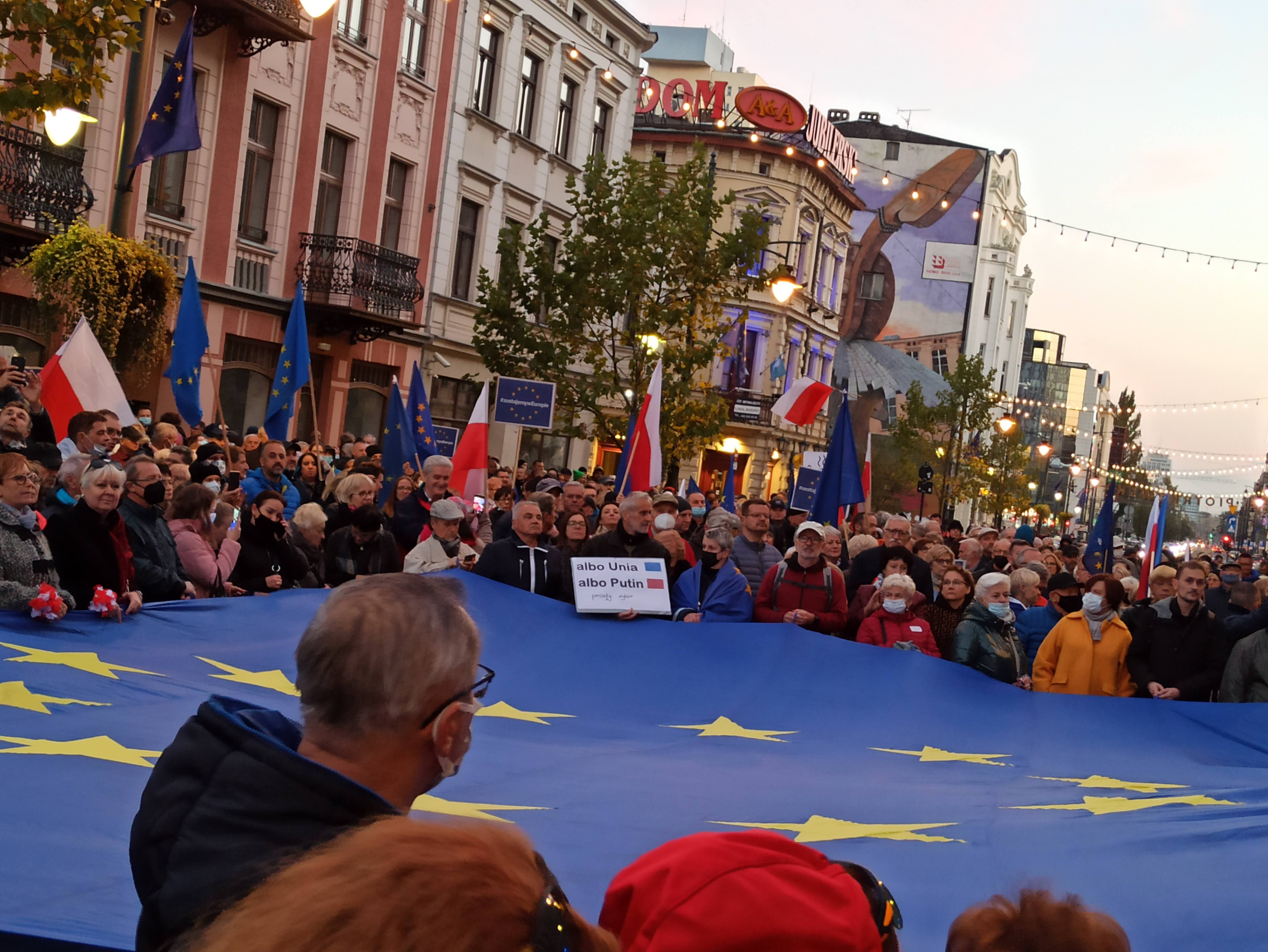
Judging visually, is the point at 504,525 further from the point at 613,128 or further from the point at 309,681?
the point at 613,128

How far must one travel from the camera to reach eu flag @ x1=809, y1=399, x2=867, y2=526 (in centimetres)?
1556

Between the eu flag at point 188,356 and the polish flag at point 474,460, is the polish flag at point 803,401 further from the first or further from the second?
the eu flag at point 188,356

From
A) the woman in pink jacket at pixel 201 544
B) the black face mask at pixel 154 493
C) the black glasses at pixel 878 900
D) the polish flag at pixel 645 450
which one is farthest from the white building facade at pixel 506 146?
the black glasses at pixel 878 900

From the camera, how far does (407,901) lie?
132 cm

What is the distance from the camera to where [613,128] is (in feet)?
123

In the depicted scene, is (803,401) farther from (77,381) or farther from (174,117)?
(77,381)

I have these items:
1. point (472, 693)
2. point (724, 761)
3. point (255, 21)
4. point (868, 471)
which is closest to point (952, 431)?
point (868, 471)

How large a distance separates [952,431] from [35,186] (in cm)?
4137

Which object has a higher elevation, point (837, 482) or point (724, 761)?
point (837, 482)

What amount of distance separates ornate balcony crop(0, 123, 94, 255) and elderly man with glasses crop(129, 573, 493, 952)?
17.4 metres

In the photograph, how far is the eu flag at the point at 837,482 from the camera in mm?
15562

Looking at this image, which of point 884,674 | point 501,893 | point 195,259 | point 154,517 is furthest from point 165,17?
point 501,893

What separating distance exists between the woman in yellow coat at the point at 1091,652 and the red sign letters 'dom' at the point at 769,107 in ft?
147

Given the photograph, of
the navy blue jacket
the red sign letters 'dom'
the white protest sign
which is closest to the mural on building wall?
the red sign letters 'dom'
